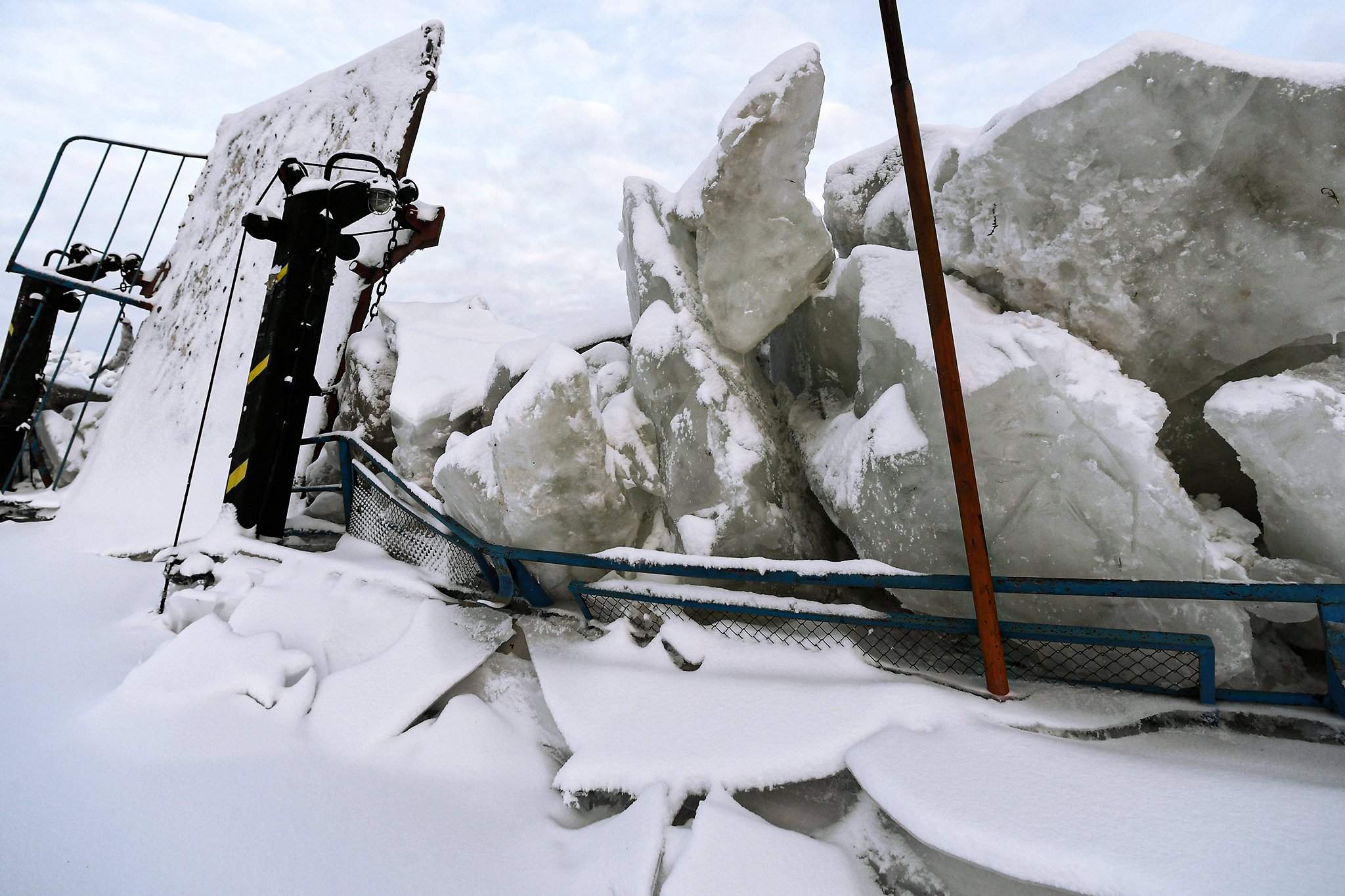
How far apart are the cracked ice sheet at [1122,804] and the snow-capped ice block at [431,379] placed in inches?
98.0

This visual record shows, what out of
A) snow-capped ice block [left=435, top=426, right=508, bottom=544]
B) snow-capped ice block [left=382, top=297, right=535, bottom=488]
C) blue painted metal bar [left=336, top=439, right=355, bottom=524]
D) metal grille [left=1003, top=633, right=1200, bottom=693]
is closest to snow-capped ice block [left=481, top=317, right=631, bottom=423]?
snow-capped ice block [left=382, top=297, right=535, bottom=488]

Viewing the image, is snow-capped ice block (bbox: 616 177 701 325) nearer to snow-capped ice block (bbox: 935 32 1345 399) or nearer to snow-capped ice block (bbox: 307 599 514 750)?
snow-capped ice block (bbox: 935 32 1345 399)

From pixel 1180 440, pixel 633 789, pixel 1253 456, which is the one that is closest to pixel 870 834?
pixel 633 789

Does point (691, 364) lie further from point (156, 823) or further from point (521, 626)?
point (156, 823)

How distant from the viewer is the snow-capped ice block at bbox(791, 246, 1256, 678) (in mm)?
1542

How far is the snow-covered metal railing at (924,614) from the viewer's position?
52.7 inches

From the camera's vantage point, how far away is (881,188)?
9.75ft

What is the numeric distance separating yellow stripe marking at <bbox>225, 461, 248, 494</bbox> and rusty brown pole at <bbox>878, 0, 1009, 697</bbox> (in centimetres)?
336

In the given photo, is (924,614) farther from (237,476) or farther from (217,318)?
(217,318)

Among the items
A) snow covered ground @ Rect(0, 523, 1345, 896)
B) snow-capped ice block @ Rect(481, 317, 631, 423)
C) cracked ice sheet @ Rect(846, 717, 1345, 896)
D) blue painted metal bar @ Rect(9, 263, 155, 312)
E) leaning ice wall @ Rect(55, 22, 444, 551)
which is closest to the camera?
cracked ice sheet @ Rect(846, 717, 1345, 896)

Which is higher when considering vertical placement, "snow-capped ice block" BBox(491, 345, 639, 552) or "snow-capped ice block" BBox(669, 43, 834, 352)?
"snow-capped ice block" BBox(669, 43, 834, 352)

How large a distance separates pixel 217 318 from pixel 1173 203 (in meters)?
5.70

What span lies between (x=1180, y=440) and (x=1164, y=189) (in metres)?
0.75

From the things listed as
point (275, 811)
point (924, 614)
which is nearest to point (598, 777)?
point (275, 811)
